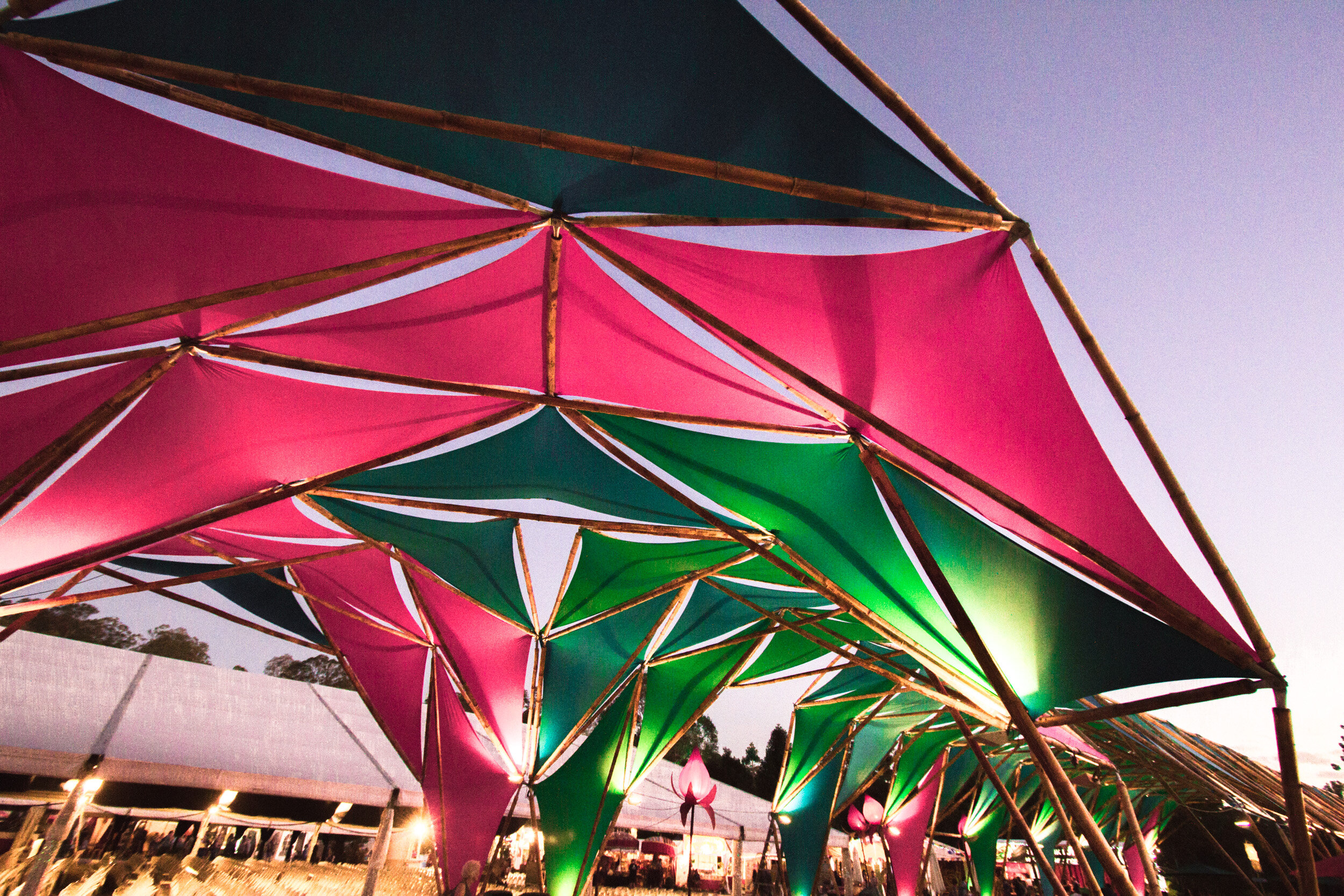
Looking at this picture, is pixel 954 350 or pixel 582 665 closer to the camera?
pixel 954 350

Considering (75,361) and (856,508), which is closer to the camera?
(75,361)

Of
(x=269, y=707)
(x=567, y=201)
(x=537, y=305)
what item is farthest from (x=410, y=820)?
(x=567, y=201)

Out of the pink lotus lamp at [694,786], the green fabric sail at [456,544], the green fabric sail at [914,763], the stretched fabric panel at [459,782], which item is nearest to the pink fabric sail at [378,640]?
the stretched fabric panel at [459,782]

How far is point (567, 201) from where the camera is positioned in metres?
3.67

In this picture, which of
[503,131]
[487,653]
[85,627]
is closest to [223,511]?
[503,131]

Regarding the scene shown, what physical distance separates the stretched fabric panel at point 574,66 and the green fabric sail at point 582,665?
28.7 ft

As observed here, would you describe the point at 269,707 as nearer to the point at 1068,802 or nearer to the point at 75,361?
the point at 75,361

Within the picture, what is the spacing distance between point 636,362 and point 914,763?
1805 centimetres

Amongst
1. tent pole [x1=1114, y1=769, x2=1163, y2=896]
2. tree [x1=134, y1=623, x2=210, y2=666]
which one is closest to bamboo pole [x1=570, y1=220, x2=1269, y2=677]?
tent pole [x1=1114, y1=769, x2=1163, y2=896]

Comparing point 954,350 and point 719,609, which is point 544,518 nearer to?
point 719,609

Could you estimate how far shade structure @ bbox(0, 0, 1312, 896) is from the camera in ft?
8.49

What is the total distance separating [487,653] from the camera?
36.4 ft

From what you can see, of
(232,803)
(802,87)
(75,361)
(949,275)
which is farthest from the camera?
(232,803)

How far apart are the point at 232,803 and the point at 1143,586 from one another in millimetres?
20988
